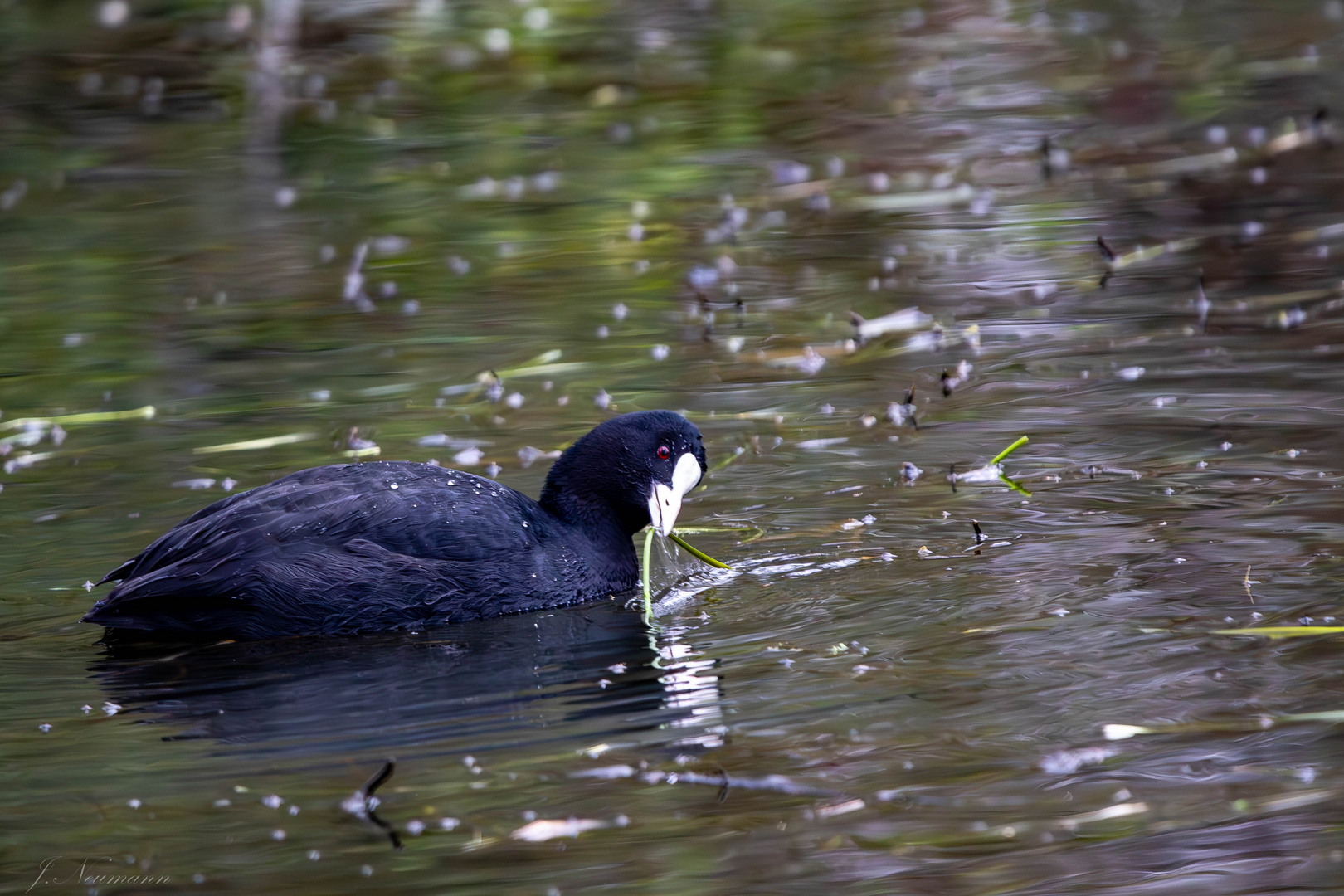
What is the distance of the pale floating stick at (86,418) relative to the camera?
25.5 ft

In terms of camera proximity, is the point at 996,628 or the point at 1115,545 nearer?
the point at 996,628

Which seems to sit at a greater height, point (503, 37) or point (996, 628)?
point (503, 37)

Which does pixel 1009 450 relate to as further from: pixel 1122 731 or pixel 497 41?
pixel 497 41

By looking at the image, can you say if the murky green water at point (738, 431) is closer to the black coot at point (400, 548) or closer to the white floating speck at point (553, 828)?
the white floating speck at point (553, 828)

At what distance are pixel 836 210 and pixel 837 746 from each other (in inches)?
280

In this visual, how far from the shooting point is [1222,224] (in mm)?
9859

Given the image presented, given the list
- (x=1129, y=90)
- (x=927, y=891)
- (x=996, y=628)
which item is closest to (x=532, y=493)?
(x=996, y=628)

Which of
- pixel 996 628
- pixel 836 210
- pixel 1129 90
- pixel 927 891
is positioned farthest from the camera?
pixel 1129 90

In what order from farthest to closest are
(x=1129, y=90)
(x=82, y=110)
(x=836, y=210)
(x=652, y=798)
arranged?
(x=82, y=110) < (x=1129, y=90) < (x=836, y=210) < (x=652, y=798)

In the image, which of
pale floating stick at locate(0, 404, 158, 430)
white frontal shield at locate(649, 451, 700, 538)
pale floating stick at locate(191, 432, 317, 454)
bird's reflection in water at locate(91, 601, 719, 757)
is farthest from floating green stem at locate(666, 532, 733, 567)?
pale floating stick at locate(0, 404, 158, 430)

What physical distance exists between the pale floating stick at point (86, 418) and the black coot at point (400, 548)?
2333 millimetres

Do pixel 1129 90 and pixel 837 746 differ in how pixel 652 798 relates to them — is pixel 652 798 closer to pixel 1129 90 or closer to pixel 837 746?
pixel 837 746

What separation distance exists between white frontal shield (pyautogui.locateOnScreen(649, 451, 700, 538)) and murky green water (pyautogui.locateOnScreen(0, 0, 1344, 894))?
0.51ft

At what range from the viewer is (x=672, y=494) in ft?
→ 19.7
